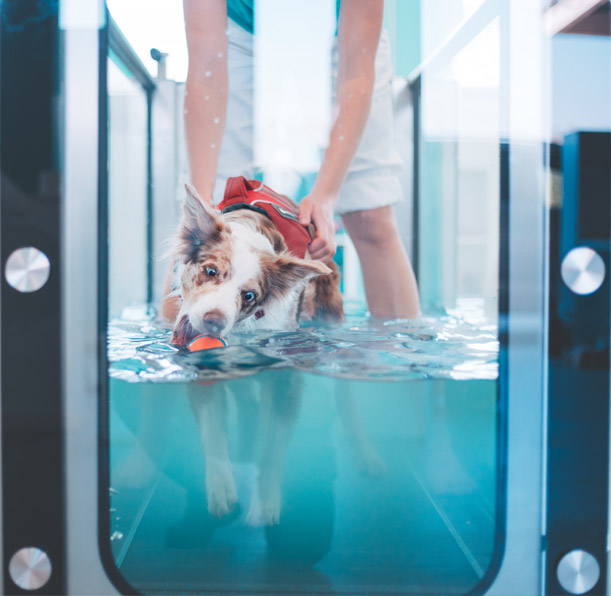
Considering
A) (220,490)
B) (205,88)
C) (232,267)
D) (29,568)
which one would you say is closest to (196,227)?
(232,267)

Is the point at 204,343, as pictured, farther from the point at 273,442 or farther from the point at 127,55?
the point at 127,55

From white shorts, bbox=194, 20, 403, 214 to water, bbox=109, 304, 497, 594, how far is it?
58 centimetres

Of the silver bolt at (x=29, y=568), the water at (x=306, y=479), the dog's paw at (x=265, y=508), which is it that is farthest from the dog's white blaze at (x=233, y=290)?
the silver bolt at (x=29, y=568)

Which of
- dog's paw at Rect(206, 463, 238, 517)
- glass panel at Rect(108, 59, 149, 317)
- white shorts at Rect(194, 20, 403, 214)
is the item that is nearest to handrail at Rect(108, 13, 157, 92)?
glass panel at Rect(108, 59, 149, 317)

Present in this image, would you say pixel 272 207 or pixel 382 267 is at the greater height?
pixel 272 207

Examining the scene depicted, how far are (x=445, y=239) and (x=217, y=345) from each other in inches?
39.4

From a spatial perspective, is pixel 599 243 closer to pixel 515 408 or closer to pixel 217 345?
pixel 515 408

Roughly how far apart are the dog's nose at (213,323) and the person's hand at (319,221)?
1.13 feet

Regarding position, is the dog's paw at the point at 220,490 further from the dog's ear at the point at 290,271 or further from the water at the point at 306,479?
the dog's ear at the point at 290,271

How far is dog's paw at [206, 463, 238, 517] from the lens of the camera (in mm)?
860

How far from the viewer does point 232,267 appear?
1.14m

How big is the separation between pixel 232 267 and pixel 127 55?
0.51 m

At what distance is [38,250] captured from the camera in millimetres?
734

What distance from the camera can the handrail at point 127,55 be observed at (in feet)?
2.81
